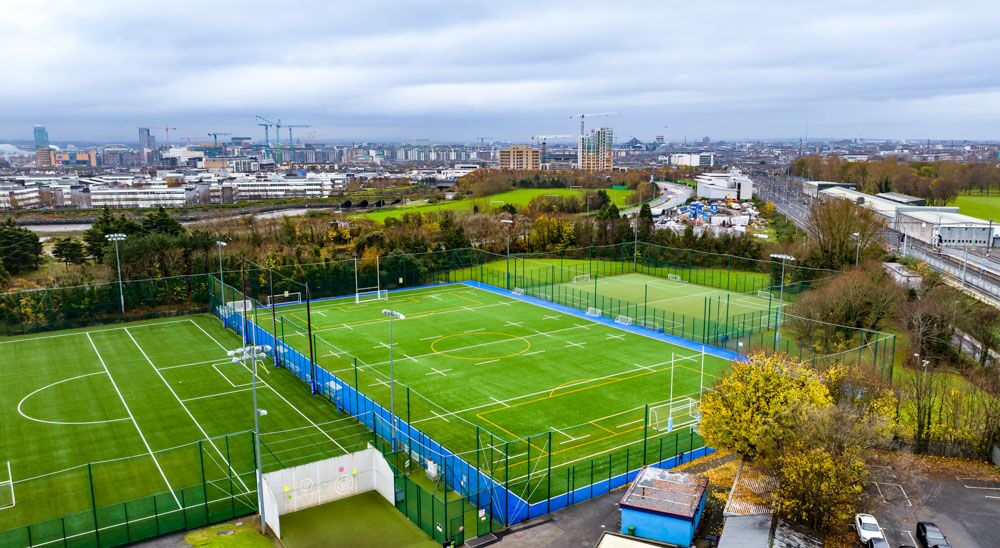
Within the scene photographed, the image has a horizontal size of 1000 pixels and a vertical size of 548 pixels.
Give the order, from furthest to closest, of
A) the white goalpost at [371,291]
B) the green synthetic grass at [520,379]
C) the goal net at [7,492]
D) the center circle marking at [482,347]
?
the white goalpost at [371,291], the center circle marking at [482,347], the green synthetic grass at [520,379], the goal net at [7,492]

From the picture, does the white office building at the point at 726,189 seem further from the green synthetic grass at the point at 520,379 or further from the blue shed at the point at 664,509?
the blue shed at the point at 664,509

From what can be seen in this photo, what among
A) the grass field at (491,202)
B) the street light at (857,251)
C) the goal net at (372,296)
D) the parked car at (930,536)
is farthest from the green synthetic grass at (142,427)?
the grass field at (491,202)

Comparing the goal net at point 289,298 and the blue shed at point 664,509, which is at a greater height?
the blue shed at point 664,509

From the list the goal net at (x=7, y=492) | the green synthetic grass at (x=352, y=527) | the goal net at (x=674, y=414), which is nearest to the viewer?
the green synthetic grass at (x=352, y=527)

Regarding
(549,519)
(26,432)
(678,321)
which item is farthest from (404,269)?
(549,519)

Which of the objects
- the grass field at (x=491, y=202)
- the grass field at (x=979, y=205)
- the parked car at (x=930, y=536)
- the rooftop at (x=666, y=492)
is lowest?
the parked car at (x=930, y=536)

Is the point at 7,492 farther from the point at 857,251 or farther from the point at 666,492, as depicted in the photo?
the point at 857,251

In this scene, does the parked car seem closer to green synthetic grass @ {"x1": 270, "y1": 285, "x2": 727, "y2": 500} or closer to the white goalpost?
green synthetic grass @ {"x1": 270, "y1": 285, "x2": 727, "y2": 500}

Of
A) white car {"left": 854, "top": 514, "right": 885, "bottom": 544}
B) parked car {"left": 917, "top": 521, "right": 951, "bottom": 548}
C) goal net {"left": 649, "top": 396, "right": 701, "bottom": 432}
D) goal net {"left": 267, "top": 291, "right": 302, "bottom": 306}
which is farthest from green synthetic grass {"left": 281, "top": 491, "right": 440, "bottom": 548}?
goal net {"left": 267, "top": 291, "right": 302, "bottom": 306}

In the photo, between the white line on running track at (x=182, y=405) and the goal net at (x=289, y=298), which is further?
the goal net at (x=289, y=298)
